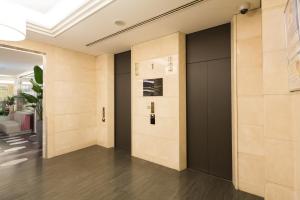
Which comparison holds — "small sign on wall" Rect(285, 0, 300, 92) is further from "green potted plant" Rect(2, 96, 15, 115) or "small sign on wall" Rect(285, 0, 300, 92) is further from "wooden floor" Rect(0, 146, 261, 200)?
"green potted plant" Rect(2, 96, 15, 115)

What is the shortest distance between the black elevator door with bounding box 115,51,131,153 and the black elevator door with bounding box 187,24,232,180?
1.71 metres

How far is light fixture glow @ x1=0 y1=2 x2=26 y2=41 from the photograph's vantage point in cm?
167

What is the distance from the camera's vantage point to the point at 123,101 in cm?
453

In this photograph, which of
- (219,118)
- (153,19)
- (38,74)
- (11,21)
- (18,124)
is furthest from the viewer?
(18,124)

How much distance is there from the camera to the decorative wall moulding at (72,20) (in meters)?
2.35

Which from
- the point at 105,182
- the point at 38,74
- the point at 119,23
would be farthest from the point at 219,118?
the point at 38,74

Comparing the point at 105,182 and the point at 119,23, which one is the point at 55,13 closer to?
the point at 119,23

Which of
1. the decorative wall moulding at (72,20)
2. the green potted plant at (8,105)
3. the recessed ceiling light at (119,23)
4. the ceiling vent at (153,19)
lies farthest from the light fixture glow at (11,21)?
the green potted plant at (8,105)

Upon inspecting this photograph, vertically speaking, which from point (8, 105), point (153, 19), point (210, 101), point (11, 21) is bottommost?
point (8, 105)

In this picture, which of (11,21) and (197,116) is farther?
(197,116)

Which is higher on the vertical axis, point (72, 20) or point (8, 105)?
point (72, 20)

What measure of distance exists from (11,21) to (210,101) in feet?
9.55

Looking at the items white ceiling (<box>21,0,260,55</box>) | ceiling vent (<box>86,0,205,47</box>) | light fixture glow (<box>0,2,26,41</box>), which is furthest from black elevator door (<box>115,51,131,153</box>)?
light fixture glow (<box>0,2,26,41</box>)

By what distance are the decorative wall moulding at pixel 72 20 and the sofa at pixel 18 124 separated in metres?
4.92
